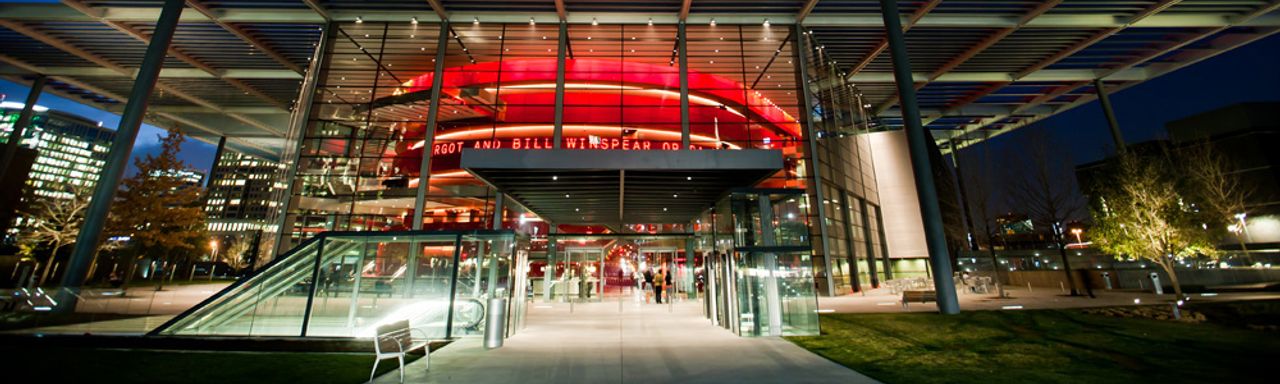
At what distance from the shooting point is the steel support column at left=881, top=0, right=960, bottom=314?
13625 millimetres

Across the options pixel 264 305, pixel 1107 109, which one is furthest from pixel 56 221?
pixel 1107 109

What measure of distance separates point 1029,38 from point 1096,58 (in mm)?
6679

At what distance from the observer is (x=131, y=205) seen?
2094cm

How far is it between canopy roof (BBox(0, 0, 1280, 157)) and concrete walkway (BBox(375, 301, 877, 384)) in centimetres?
1576

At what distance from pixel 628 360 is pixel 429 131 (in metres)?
17.0

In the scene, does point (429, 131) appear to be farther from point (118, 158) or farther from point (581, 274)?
point (118, 158)

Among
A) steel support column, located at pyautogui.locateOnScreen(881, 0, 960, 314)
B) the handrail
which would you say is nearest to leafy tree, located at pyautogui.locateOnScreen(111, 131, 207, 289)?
the handrail

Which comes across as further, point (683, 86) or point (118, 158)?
point (683, 86)

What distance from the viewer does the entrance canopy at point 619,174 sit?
36.3ft

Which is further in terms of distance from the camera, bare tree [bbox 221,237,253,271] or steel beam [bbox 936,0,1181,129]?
bare tree [bbox 221,237,253,271]

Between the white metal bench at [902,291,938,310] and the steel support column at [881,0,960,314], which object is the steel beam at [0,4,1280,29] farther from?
the white metal bench at [902,291,938,310]

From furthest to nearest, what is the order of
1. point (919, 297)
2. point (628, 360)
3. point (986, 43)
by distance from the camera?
point (986, 43), point (919, 297), point (628, 360)

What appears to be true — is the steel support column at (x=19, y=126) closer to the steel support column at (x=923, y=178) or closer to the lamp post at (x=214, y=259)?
the lamp post at (x=214, y=259)

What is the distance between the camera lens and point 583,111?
22.5 metres
